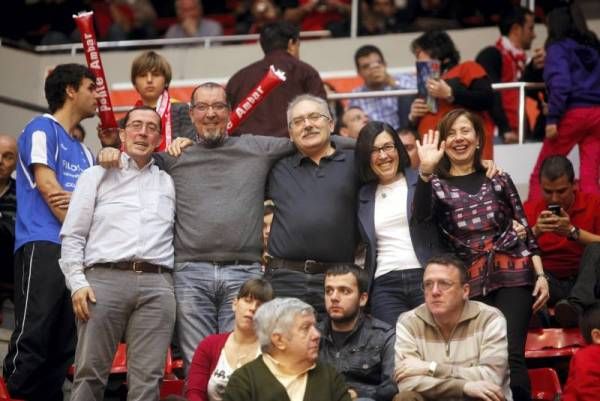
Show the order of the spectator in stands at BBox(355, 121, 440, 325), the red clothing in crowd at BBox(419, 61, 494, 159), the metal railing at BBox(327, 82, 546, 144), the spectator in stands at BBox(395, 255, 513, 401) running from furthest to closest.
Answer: the metal railing at BBox(327, 82, 546, 144)
the red clothing in crowd at BBox(419, 61, 494, 159)
the spectator in stands at BBox(355, 121, 440, 325)
the spectator in stands at BBox(395, 255, 513, 401)

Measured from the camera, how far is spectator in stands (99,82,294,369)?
803 centimetres

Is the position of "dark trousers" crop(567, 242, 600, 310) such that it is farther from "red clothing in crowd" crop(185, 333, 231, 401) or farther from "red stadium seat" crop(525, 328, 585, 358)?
"red clothing in crowd" crop(185, 333, 231, 401)

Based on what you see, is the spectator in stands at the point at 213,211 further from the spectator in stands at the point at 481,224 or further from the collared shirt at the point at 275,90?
the collared shirt at the point at 275,90

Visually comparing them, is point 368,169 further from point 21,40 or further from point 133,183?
point 21,40

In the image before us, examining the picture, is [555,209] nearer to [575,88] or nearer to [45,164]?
[575,88]

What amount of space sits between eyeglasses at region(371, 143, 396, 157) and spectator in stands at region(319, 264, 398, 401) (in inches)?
29.1

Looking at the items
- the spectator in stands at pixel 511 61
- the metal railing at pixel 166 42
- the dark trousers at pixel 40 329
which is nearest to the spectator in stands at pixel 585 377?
the dark trousers at pixel 40 329

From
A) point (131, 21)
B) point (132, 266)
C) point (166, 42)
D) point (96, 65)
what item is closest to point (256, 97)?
point (96, 65)

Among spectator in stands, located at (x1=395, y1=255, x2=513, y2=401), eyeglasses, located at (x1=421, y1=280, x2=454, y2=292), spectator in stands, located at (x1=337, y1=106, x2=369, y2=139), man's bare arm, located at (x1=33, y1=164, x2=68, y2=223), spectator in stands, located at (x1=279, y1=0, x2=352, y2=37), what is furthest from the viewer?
spectator in stands, located at (x1=279, y1=0, x2=352, y2=37)

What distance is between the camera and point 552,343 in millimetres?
8828

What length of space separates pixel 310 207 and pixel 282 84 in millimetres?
1685

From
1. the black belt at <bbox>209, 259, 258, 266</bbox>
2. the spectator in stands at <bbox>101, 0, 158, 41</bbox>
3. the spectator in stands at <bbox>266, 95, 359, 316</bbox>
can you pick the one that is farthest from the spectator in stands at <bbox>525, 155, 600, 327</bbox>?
the spectator in stands at <bbox>101, 0, 158, 41</bbox>

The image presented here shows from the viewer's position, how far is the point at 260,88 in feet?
29.8

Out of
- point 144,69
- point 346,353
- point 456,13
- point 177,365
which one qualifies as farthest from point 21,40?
point 346,353
